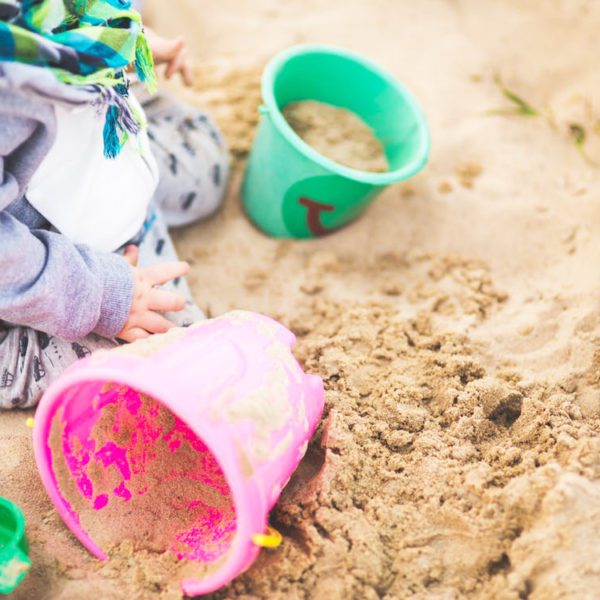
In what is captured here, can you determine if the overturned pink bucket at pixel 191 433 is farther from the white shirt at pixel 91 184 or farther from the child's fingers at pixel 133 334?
the white shirt at pixel 91 184

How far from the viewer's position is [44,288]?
3.55 feet

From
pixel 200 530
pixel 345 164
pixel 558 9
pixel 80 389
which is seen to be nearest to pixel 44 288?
pixel 80 389

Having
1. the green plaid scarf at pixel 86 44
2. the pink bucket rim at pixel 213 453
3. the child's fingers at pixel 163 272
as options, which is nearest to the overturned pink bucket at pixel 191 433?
the pink bucket rim at pixel 213 453

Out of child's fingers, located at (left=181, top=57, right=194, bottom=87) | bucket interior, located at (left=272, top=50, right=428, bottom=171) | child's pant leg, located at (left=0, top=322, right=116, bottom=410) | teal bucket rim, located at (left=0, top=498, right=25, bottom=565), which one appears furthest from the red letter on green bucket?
teal bucket rim, located at (left=0, top=498, right=25, bottom=565)

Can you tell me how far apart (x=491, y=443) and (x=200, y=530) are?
0.53 meters

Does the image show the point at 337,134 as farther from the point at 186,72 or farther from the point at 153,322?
A: the point at 153,322

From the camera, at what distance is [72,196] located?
1188 mm

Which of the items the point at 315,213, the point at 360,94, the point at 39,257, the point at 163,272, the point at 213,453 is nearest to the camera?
the point at 213,453

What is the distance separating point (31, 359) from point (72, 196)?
32cm

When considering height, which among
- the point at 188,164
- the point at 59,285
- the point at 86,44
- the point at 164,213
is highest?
the point at 86,44

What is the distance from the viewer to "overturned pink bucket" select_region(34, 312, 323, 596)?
0.93 meters

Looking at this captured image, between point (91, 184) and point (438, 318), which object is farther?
point (438, 318)

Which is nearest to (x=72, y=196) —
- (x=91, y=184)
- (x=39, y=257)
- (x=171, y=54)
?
(x=91, y=184)

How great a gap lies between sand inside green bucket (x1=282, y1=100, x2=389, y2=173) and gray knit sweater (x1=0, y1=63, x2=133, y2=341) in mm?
699
